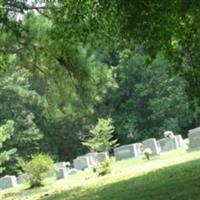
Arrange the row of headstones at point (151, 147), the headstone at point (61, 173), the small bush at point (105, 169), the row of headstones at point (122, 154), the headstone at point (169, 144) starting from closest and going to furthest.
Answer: the small bush at point (105, 169) < the headstone at point (61, 173) < the row of headstones at point (122, 154) < the row of headstones at point (151, 147) < the headstone at point (169, 144)

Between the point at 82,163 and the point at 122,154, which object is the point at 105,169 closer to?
the point at 122,154

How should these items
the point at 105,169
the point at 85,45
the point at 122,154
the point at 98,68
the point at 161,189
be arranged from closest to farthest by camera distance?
the point at 161,189 < the point at 85,45 < the point at 98,68 < the point at 105,169 < the point at 122,154

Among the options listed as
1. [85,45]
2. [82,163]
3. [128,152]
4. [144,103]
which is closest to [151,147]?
[128,152]

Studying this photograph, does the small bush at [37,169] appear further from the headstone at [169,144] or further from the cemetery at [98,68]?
the headstone at [169,144]

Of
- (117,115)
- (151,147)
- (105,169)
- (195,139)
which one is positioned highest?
(117,115)

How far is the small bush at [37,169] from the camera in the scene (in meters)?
21.2

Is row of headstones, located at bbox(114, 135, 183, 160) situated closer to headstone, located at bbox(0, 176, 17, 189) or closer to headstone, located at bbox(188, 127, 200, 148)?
headstone, located at bbox(188, 127, 200, 148)

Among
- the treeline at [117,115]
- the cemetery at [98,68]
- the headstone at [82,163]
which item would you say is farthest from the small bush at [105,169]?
the treeline at [117,115]

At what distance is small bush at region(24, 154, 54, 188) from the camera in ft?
69.6

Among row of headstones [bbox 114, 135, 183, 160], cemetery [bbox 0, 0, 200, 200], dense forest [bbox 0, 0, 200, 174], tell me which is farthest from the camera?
row of headstones [bbox 114, 135, 183, 160]

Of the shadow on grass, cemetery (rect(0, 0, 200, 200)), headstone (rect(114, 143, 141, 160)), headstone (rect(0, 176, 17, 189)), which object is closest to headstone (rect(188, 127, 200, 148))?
cemetery (rect(0, 0, 200, 200))

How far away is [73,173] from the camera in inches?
1024

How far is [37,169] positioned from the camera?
2128cm

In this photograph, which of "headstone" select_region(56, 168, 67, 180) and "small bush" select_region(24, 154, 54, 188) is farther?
"headstone" select_region(56, 168, 67, 180)
